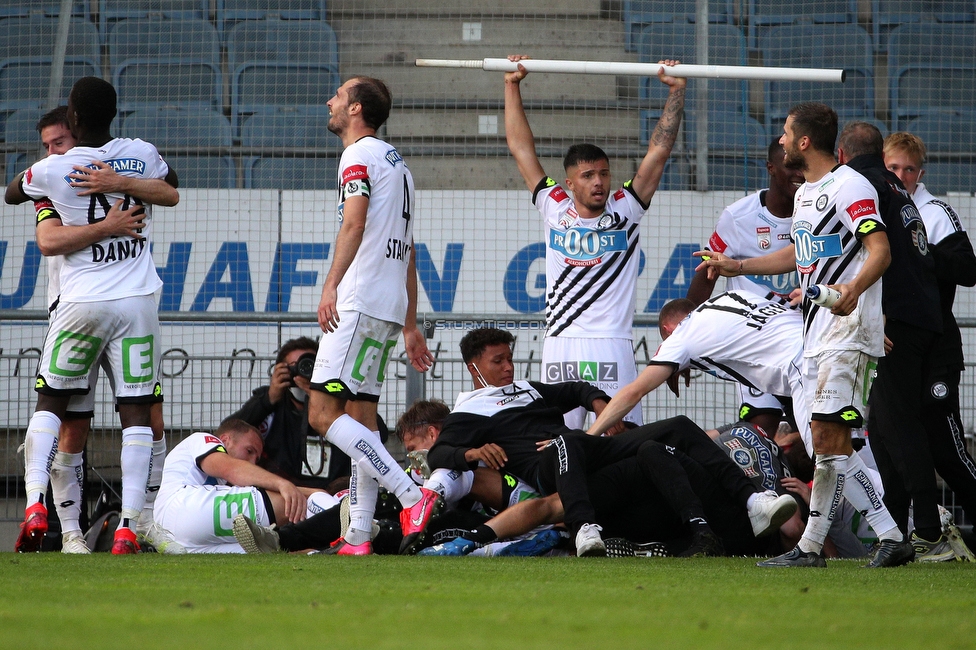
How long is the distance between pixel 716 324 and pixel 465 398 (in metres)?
1.37

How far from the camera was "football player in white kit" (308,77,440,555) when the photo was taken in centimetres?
507

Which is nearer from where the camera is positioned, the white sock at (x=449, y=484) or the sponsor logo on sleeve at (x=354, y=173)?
the sponsor logo on sleeve at (x=354, y=173)

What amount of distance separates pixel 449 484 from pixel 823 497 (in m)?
2.02

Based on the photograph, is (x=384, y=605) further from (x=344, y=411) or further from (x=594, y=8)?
(x=594, y=8)

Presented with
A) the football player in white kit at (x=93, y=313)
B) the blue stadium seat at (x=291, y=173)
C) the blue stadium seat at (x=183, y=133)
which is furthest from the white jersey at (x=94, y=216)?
the blue stadium seat at (x=183, y=133)

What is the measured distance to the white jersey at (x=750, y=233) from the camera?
Answer: 661 centimetres

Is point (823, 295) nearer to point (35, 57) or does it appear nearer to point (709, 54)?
point (709, 54)

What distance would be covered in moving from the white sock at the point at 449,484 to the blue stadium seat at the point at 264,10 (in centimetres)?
593

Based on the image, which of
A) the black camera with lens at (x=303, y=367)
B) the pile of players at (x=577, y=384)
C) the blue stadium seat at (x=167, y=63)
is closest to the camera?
the pile of players at (x=577, y=384)

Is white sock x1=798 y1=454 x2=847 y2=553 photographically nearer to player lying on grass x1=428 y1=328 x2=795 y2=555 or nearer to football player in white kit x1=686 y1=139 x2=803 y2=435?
player lying on grass x1=428 y1=328 x2=795 y2=555

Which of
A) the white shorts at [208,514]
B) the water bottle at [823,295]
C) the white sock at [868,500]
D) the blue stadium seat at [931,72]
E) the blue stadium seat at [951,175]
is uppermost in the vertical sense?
the blue stadium seat at [931,72]

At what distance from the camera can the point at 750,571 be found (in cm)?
401

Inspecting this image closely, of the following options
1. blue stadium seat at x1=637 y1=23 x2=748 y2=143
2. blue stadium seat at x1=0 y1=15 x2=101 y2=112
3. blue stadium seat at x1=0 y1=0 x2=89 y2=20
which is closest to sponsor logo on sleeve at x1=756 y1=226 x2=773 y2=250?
blue stadium seat at x1=637 y1=23 x2=748 y2=143

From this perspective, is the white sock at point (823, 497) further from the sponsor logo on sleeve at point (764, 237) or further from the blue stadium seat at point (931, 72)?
the blue stadium seat at point (931, 72)
